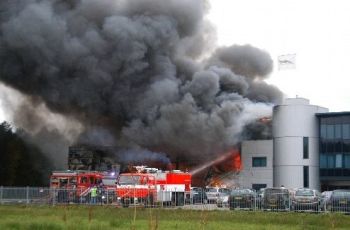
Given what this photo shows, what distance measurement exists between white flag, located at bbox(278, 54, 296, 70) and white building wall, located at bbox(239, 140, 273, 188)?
8.51m

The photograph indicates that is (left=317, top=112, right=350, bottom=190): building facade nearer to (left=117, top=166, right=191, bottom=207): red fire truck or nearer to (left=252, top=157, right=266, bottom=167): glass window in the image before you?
(left=252, top=157, right=266, bottom=167): glass window

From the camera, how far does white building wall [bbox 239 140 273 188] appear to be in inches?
2067

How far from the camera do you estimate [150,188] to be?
35031 mm

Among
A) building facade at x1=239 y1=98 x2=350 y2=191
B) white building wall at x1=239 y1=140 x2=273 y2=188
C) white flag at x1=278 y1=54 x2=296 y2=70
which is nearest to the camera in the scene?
building facade at x1=239 y1=98 x2=350 y2=191

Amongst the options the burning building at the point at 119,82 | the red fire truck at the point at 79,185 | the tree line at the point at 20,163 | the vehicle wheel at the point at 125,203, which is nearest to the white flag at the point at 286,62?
the burning building at the point at 119,82

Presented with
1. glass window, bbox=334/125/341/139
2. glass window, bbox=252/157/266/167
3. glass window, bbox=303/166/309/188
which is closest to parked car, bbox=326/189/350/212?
glass window, bbox=303/166/309/188

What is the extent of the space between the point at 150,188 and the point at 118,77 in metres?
18.5

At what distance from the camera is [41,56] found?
162 feet

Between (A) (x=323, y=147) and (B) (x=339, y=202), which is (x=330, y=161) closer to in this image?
(A) (x=323, y=147)

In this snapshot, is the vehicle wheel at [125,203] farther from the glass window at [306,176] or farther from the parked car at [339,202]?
the glass window at [306,176]

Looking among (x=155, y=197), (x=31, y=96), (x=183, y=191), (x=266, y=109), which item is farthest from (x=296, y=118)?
(x=31, y=96)

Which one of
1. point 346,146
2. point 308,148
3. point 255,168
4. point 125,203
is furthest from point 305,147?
point 125,203

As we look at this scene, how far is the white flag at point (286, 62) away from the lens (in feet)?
185

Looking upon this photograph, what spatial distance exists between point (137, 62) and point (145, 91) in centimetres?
297
